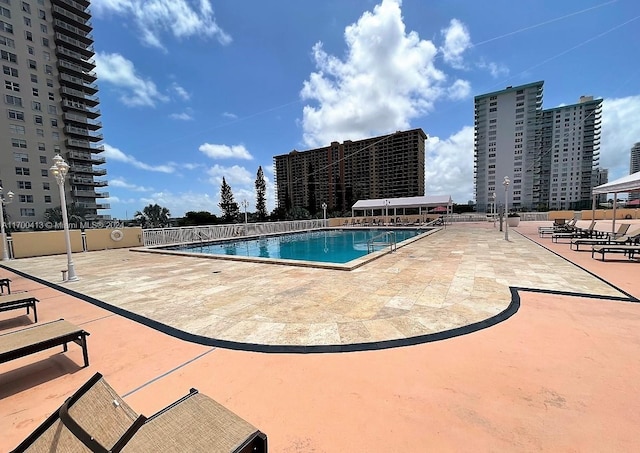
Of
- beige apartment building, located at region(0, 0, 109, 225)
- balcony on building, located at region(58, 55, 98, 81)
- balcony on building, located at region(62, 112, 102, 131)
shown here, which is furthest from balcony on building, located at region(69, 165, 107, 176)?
balcony on building, located at region(58, 55, 98, 81)

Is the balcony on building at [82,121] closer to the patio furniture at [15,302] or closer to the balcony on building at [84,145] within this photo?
the balcony on building at [84,145]

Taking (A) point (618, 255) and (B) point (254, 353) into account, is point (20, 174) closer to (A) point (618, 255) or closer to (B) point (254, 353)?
(B) point (254, 353)

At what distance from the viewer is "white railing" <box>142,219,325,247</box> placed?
595 inches

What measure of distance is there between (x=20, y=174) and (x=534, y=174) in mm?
105567

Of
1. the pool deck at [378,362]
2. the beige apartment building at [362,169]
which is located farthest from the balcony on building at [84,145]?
the pool deck at [378,362]

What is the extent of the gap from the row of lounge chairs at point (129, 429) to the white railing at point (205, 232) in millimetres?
16024

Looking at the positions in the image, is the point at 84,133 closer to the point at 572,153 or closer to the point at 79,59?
the point at 79,59

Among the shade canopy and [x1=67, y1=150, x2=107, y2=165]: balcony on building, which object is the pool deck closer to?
the shade canopy

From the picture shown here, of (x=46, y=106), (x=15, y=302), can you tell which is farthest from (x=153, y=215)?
(x=15, y=302)

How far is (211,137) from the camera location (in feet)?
114

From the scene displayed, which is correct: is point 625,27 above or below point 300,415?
above

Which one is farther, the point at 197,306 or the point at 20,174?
the point at 20,174

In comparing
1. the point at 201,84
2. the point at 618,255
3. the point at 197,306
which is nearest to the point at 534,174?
the point at 618,255

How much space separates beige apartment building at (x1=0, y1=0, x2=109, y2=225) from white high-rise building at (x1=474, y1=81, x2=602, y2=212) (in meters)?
90.5
